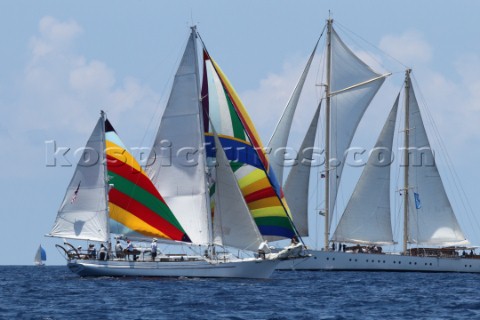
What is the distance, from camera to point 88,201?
55.5 m

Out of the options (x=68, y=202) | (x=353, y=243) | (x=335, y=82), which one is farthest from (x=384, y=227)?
(x=68, y=202)

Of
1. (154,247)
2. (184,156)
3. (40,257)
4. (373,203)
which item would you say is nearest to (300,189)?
(373,203)

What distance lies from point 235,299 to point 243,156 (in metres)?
11.1

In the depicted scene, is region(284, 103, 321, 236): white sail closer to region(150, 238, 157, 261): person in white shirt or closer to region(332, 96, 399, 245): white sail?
region(332, 96, 399, 245): white sail

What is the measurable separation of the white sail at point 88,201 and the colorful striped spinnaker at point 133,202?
45 centimetres

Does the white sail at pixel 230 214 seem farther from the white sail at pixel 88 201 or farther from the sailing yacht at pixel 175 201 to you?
the white sail at pixel 88 201

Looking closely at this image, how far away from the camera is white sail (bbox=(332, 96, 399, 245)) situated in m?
75.1

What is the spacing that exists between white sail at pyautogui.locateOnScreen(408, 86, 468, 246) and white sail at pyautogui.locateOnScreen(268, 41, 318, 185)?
7.84 metres

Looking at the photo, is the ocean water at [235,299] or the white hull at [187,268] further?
the white hull at [187,268]

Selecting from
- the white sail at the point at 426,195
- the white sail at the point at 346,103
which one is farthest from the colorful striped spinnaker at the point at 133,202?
the white sail at the point at 426,195

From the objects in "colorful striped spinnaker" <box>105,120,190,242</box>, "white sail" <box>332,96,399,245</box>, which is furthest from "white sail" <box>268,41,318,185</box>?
"colorful striped spinnaker" <box>105,120,190,242</box>

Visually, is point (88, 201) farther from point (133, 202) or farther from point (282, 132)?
point (282, 132)

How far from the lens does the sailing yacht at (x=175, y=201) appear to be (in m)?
54.3

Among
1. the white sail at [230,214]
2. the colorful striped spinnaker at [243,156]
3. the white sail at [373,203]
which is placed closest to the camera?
the white sail at [230,214]
